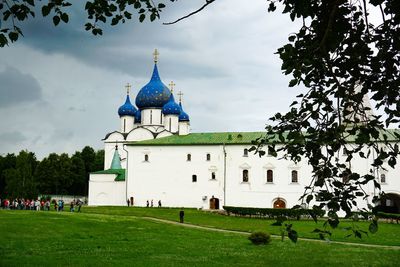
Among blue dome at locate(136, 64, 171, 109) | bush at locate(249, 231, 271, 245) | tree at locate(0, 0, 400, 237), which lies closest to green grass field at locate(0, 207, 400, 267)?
bush at locate(249, 231, 271, 245)

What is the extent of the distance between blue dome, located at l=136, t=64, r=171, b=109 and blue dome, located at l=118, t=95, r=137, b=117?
4.23ft

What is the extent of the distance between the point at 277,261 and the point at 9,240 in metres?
8.29

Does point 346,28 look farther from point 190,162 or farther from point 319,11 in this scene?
point 190,162

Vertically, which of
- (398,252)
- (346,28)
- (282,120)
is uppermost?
(346,28)

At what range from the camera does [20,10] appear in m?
5.24

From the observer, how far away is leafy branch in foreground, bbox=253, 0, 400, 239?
471 centimetres

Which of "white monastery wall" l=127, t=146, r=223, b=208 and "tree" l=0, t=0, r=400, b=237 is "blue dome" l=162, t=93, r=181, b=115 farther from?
"tree" l=0, t=0, r=400, b=237

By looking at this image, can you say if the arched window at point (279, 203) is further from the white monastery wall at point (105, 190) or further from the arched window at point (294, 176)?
the white monastery wall at point (105, 190)

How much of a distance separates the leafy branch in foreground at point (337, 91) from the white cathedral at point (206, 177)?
35239 millimetres

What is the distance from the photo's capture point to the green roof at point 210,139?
139ft

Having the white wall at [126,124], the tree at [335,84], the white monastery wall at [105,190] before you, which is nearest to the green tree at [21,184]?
the white monastery wall at [105,190]

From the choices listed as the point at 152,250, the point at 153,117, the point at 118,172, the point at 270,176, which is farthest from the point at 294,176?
the point at 152,250

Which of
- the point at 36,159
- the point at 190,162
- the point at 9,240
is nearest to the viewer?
the point at 9,240

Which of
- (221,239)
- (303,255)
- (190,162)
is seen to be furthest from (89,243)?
(190,162)
